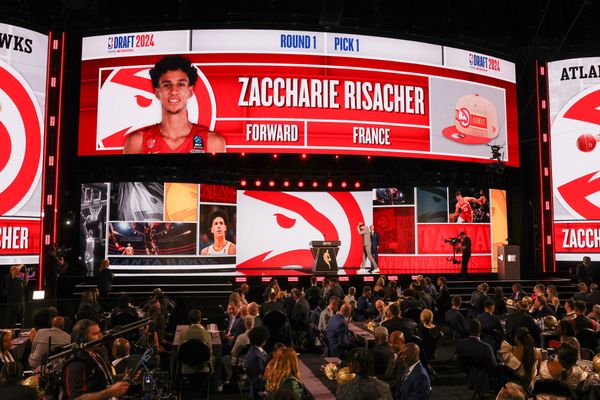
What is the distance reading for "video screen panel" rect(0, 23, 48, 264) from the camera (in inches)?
679

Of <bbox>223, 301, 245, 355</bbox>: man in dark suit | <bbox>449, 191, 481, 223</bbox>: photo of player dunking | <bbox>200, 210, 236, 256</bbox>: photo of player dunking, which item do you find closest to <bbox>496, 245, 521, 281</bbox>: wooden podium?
<bbox>449, 191, 481, 223</bbox>: photo of player dunking

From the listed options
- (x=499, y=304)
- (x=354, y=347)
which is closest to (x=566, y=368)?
(x=354, y=347)

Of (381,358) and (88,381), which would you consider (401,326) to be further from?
(88,381)

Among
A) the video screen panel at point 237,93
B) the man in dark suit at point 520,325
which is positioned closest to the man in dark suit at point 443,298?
the man in dark suit at point 520,325

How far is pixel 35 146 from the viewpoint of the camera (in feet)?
59.5

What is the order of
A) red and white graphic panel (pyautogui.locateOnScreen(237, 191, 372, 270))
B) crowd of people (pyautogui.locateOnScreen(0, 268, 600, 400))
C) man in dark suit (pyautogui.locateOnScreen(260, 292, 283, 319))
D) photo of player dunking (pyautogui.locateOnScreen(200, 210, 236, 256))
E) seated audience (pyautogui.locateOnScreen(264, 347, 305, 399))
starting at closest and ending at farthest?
1. crowd of people (pyautogui.locateOnScreen(0, 268, 600, 400))
2. seated audience (pyautogui.locateOnScreen(264, 347, 305, 399))
3. man in dark suit (pyautogui.locateOnScreen(260, 292, 283, 319))
4. photo of player dunking (pyautogui.locateOnScreen(200, 210, 236, 256))
5. red and white graphic panel (pyautogui.locateOnScreen(237, 191, 372, 270))

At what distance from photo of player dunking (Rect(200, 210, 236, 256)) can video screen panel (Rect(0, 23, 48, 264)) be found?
559 centimetres

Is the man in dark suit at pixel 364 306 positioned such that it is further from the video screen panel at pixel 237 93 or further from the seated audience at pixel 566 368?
the video screen panel at pixel 237 93

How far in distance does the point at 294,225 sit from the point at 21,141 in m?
10.0

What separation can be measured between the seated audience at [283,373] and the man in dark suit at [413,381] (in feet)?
3.64

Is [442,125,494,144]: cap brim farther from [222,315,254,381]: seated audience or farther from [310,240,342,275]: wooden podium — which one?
[222,315,254,381]: seated audience

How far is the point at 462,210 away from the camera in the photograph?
22.2m

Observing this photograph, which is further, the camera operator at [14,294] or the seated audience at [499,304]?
the camera operator at [14,294]

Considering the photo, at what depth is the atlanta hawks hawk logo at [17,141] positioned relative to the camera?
17.3 metres
